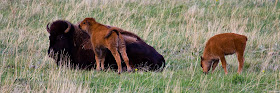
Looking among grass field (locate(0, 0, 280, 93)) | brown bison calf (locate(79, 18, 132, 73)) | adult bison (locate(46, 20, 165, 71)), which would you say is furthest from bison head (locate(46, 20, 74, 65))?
brown bison calf (locate(79, 18, 132, 73))

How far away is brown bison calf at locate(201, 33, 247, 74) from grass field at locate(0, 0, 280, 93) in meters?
0.22

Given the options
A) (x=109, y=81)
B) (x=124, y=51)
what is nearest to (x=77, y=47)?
(x=124, y=51)

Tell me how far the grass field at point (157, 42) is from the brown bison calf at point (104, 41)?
0.34 meters

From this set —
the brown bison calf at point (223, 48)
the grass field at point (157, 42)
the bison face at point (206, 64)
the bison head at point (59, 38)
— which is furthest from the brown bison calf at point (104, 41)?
the brown bison calf at point (223, 48)

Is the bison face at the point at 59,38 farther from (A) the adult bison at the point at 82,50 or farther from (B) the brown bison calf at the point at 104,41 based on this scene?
(B) the brown bison calf at the point at 104,41

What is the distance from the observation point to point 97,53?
7414mm

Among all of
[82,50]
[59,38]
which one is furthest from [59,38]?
[82,50]

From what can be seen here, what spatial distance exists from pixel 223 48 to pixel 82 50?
2761 millimetres

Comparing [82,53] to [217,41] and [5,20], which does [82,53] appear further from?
[5,20]

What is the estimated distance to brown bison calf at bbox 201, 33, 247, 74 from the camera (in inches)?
278

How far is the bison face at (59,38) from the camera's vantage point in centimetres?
802

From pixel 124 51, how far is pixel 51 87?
1.90m

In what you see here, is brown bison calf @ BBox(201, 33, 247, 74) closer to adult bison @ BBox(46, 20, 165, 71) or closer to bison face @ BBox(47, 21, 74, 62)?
adult bison @ BBox(46, 20, 165, 71)

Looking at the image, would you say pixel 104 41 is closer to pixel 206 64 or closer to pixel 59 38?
pixel 59 38
